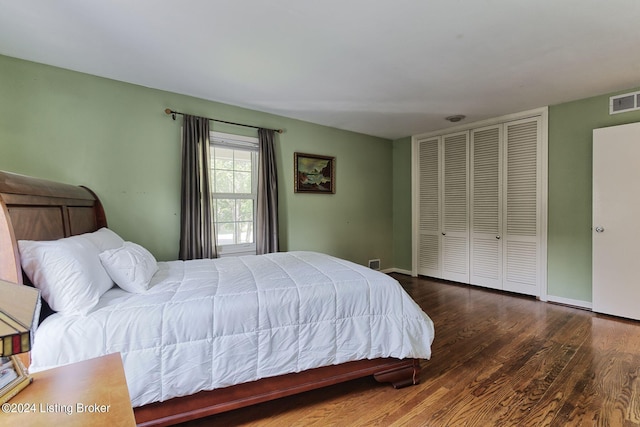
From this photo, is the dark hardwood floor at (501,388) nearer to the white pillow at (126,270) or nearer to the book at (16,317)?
the white pillow at (126,270)

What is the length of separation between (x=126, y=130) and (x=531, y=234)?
190 inches

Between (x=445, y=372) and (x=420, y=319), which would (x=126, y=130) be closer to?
(x=420, y=319)

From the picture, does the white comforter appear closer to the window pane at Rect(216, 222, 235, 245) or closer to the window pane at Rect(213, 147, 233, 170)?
the window pane at Rect(216, 222, 235, 245)

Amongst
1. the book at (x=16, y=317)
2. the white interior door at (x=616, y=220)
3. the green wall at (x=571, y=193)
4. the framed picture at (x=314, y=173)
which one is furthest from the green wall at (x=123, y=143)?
the white interior door at (x=616, y=220)

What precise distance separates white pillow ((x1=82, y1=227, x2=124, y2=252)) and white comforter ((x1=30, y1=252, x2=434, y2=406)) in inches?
16.1

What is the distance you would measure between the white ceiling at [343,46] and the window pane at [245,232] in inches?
57.8

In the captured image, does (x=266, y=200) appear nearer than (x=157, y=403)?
No

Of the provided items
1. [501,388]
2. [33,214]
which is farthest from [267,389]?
[33,214]

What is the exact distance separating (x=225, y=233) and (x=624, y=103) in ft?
15.1

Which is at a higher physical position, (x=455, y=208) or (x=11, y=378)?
(x=455, y=208)

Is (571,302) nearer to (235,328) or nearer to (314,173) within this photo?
(314,173)

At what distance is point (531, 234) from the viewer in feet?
12.0

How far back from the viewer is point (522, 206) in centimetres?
373

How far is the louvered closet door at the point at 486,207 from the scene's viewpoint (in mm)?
3928
